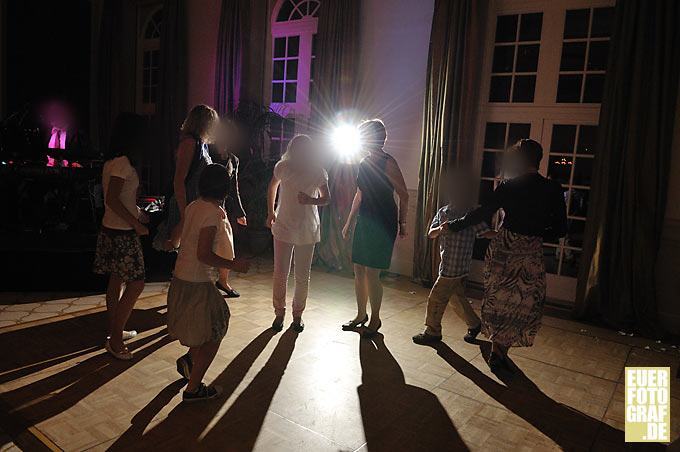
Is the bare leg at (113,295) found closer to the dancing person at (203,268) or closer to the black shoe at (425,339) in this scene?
the dancing person at (203,268)

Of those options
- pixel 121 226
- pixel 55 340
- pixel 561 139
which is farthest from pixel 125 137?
pixel 561 139

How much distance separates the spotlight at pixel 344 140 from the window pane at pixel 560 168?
6.91ft

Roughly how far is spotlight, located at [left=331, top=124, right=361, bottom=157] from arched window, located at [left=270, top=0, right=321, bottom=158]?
2.64ft

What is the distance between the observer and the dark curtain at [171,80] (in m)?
7.96

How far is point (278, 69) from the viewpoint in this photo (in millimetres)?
7395

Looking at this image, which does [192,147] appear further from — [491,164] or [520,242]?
[491,164]

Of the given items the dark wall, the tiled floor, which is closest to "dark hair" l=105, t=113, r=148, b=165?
the tiled floor

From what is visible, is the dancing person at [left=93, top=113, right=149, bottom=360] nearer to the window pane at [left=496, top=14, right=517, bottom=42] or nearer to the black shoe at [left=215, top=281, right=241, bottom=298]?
the black shoe at [left=215, top=281, right=241, bottom=298]

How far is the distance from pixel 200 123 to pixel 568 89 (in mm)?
3768

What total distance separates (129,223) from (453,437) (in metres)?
2.05

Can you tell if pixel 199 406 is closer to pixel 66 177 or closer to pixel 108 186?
pixel 108 186

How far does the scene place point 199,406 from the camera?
8.43 feet

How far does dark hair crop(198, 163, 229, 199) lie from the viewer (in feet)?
7.65

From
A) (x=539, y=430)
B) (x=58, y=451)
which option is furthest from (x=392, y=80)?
(x=58, y=451)
